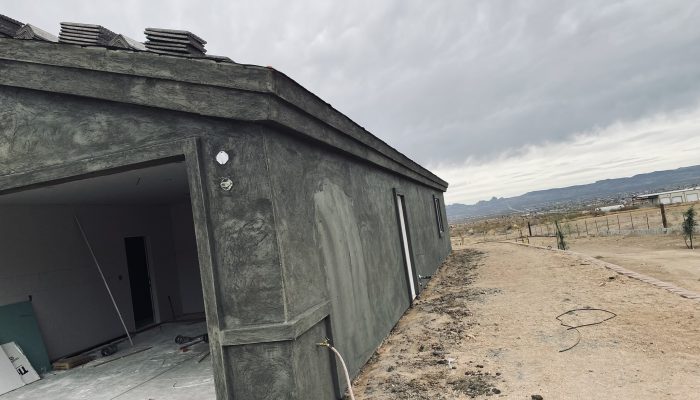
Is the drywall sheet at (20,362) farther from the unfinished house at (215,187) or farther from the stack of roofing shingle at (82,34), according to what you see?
the stack of roofing shingle at (82,34)

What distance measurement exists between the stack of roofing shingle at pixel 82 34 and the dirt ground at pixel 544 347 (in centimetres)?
496

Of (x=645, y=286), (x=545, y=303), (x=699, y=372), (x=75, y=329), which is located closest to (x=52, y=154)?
(x=75, y=329)

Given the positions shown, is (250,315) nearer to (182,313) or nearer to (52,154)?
(52,154)

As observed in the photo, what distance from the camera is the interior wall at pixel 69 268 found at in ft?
22.1

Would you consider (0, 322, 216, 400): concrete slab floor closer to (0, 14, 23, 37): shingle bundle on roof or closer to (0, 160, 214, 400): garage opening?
(0, 160, 214, 400): garage opening

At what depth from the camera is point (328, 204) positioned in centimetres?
503

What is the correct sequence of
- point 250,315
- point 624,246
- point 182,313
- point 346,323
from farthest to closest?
1. point 624,246
2. point 182,313
3. point 346,323
4. point 250,315

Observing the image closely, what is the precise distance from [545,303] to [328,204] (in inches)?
211

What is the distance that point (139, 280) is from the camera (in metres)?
9.77

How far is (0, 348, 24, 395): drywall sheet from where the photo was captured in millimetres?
5719

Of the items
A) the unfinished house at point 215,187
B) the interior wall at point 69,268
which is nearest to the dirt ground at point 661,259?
the unfinished house at point 215,187

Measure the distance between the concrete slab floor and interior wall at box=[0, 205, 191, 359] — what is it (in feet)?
2.60

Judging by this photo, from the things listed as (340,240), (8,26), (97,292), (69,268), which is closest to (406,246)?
(340,240)

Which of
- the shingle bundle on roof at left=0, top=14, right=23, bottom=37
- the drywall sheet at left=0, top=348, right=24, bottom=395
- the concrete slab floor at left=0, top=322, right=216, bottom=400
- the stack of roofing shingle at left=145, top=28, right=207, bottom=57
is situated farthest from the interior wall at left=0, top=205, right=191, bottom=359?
the stack of roofing shingle at left=145, top=28, right=207, bottom=57
